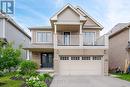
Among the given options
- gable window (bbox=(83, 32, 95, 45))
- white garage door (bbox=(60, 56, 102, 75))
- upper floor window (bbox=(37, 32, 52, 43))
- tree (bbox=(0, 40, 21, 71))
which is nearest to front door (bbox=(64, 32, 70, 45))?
gable window (bbox=(83, 32, 95, 45))

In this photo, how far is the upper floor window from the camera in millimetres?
35000

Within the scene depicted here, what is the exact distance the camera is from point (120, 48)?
35.5 m

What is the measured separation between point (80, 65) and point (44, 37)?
25.6 feet

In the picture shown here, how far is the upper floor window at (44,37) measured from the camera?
3500 cm

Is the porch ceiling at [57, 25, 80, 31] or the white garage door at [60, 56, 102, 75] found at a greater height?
the porch ceiling at [57, 25, 80, 31]

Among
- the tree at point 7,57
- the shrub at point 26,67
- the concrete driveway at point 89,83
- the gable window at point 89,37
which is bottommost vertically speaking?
the concrete driveway at point 89,83

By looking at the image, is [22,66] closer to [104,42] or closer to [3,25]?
[3,25]

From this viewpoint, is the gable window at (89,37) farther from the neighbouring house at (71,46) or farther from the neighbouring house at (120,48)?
the neighbouring house at (120,48)

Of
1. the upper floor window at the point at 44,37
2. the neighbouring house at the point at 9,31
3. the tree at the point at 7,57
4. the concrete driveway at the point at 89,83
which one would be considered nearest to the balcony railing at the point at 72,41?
the upper floor window at the point at 44,37

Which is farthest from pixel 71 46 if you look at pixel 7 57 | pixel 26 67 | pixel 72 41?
pixel 7 57

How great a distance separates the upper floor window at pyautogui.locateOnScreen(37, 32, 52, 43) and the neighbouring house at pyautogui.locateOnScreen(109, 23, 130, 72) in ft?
30.8

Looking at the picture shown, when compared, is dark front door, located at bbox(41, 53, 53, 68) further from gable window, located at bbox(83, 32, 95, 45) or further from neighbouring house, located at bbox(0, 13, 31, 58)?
gable window, located at bbox(83, 32, 95, 45)

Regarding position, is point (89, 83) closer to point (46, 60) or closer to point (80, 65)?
point (80, 65)

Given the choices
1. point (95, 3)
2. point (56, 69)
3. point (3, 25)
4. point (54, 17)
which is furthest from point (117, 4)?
point (3, 25)
